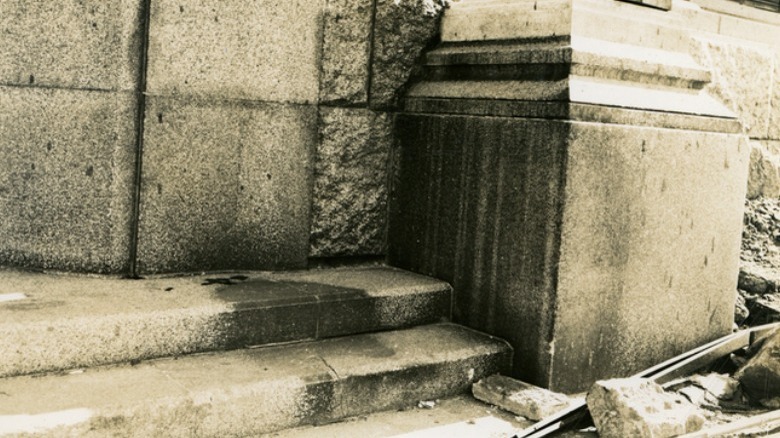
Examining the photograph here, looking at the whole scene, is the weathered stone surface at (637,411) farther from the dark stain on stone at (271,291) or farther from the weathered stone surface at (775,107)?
the weathered stone surface at (775,107)

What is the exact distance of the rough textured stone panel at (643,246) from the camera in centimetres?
401

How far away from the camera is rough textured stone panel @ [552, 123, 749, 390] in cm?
401

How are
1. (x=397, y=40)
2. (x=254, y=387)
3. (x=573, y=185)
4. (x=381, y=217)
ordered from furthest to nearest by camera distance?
(x=381, y=217), (x=397, y=40), (x=573, y=185), (x=254, y=387)

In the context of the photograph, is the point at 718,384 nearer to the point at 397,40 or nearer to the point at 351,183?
the point at 351,183

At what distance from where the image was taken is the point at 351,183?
4785 millimetres

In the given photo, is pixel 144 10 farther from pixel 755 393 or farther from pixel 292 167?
pixel 755 393

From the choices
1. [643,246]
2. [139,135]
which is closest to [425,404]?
[643,246]

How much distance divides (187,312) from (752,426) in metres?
2.66

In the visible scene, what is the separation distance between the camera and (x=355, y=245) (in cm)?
484

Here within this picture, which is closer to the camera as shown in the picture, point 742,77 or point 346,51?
point 346,51

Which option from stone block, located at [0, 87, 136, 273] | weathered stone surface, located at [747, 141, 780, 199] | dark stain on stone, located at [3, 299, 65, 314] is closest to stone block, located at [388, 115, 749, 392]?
weathered stone surface, located at [747, 141, 780, 199]

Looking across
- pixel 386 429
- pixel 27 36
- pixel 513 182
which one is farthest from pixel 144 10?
pixel 386 429

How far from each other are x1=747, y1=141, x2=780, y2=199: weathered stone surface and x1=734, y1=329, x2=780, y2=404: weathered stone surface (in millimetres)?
2032

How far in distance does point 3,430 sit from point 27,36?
6.75ft
